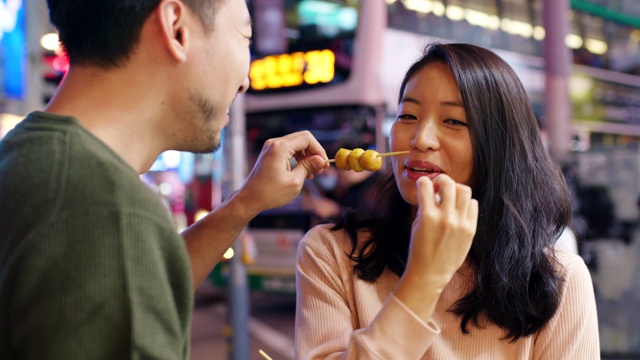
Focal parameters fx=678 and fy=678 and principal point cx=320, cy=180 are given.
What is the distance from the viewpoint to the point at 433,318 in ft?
6.14

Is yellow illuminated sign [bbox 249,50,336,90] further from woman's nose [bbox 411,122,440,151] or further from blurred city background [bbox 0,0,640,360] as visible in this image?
woman's nose [bbox 411,122,440,151]

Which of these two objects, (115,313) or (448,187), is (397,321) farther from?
(115,313)

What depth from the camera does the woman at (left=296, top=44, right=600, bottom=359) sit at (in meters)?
1.82

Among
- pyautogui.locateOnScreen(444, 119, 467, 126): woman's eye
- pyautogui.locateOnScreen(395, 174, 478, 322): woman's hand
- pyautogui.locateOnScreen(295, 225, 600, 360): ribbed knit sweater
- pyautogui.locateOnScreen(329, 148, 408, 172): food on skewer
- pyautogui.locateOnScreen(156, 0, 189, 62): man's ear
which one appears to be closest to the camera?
pyautogui.locateOnScreen(156, 0, 189, 62): man's ear

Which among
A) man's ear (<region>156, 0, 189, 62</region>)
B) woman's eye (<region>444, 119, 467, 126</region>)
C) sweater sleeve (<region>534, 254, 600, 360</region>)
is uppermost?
man's ear (<region>156, 0, 189, 62</region>)

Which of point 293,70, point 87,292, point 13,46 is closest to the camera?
point 87,292

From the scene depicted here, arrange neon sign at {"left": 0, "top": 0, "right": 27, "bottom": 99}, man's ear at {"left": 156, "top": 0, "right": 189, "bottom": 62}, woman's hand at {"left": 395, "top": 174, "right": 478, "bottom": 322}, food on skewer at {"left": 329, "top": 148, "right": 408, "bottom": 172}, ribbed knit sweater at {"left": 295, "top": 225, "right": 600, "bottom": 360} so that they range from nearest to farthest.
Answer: man's ear at {"left": 156, "top": 0, "right": 189, "bottom": 62}, woman's hand at {"left": 395, "top": 174, "right": 478, "bottom": 322}, ribbed knit sweater at {"left": 295, "top": 225, "right": 600, "bottom": 360}, food on skewer at {"left": 329, "top": 148, "right": 408, "bottom": 172}, neon sign at {"left": 0, "top": 0, "right": 27, "bottom": 99}

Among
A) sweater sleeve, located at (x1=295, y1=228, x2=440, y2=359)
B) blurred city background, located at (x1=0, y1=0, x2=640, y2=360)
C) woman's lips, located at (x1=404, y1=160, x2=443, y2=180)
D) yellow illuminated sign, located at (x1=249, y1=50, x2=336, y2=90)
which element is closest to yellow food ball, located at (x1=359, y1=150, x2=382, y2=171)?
woman's lips, located at (x1=404, y1=160, x2=443, y2=180)

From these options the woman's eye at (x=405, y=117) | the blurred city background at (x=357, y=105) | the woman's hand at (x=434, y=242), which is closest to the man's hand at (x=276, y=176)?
the woman's eye at (x=405, y=117)

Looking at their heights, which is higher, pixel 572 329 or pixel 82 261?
pixel 82 261

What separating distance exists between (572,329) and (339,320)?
624 mm

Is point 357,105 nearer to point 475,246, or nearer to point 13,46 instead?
point 13,46

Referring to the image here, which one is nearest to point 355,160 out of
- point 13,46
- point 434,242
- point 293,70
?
point 434,242

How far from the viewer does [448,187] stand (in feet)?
4.76
